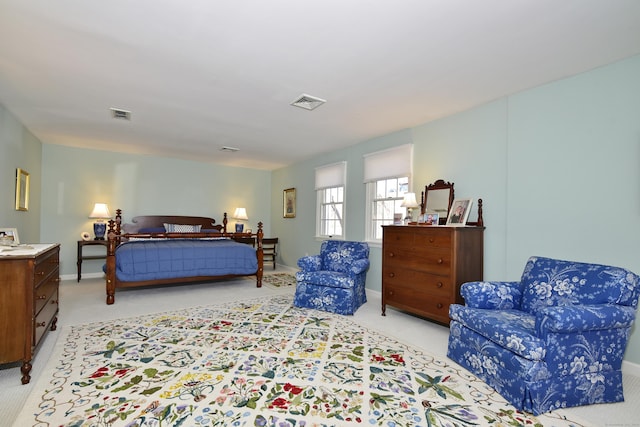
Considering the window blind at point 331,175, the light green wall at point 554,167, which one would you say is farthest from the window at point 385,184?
the window blind at point 331,175

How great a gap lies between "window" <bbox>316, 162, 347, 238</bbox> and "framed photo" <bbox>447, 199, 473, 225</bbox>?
7.59 feet

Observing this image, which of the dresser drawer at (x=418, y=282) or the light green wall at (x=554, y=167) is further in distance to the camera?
the dresser drawer at (x=418, y=282)

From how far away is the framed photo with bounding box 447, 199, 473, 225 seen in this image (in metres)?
3.66

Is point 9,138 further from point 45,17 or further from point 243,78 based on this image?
point 243,78

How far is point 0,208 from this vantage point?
3.87 meters

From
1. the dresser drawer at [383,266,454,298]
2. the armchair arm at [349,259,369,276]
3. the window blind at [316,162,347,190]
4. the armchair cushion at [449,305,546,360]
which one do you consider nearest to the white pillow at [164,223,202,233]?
the window blind at [316,162,347,190]

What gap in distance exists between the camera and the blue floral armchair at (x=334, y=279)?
3998mm

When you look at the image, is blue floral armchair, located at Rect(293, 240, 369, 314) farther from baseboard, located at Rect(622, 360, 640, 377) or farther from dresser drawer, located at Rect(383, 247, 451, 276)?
baseboard, located at Rect(622, 360, 640, 377)

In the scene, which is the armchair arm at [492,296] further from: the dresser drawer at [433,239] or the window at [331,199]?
the window at [331,199]

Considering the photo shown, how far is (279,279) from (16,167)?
13.9 feet

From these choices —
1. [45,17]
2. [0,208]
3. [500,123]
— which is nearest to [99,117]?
[0,208]

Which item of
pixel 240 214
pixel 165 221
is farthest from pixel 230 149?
pixel 165 221

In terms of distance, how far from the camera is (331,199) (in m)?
6.30

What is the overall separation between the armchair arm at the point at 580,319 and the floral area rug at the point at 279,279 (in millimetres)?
4195
